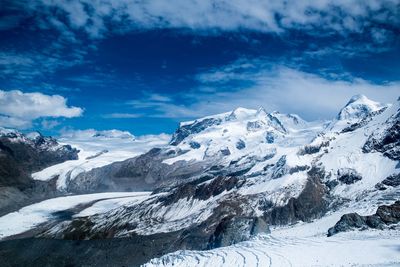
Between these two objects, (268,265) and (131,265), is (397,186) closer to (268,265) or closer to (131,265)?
(131,265)

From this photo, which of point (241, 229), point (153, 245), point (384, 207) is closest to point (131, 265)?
point (153, 245)

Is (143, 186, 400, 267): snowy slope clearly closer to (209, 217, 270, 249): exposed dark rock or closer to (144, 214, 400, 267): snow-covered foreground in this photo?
(144, 214, 400, 267): snow-covered foreground

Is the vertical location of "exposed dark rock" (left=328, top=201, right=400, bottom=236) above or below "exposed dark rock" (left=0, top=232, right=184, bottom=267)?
above

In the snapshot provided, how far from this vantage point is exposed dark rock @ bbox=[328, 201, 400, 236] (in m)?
73.3

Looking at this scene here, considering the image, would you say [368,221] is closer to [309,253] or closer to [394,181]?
[309,253]

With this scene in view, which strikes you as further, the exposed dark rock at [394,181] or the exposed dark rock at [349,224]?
the exposed dark rock at [394,181]

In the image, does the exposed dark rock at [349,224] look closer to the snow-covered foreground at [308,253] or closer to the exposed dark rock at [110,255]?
the snow-covered foreground at [308,253]

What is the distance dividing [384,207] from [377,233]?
14.6 m

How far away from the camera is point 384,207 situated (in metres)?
79.4

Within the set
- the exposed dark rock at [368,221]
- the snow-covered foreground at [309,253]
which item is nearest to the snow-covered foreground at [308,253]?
the snow-covered foreground at [309,253]

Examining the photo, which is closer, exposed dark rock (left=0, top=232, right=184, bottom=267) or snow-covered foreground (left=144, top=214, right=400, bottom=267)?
snow-covered foreground (left=144, top=214, right=400, bottom=267)

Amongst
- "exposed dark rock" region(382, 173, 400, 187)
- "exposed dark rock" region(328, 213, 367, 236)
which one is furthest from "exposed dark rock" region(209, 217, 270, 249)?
"exposed dark rock" region(382, 173, 400, 187)

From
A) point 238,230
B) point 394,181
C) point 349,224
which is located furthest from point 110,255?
point 394,181

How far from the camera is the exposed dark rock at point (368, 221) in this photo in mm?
73312
